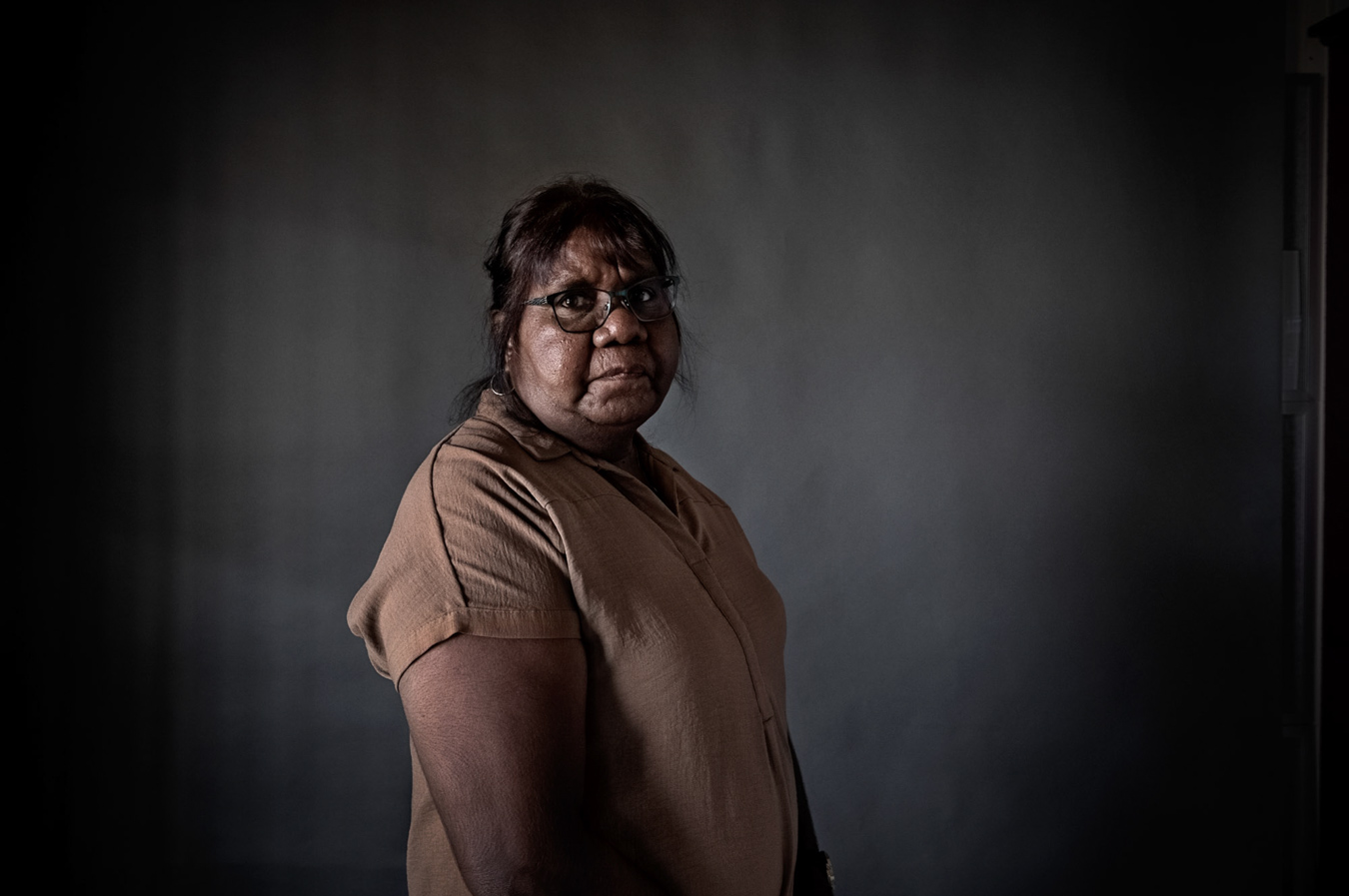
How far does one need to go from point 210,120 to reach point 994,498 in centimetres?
207

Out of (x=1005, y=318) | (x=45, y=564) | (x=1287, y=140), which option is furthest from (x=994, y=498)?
(x=45, y=564)

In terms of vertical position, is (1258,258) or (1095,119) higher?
(1095,119)

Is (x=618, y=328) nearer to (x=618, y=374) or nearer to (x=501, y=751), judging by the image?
(x=618, y=374)

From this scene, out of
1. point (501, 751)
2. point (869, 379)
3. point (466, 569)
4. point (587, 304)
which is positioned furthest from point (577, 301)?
point (869, 379)

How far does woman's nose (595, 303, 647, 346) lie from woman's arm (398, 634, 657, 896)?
38cm

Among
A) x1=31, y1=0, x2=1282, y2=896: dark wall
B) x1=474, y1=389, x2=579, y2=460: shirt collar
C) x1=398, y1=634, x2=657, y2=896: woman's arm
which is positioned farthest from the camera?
x1=31, y1=0, x2=1282, y2=896: dark wall

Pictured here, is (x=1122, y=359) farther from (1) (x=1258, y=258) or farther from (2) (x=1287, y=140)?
(2) (x=1287, y=140)

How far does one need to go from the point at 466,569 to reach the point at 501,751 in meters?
0.17

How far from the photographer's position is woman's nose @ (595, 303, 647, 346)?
0.99 m

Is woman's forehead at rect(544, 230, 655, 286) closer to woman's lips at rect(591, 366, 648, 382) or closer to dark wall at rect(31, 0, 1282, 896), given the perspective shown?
woman's lips at rect(591, 366, 648, 382)

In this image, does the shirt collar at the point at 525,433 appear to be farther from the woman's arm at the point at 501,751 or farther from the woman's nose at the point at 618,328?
the woman's arm at the point at 501,751

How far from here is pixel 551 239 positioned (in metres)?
1.00

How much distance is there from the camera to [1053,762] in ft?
6.65

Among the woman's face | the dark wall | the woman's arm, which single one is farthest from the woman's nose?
the dark wall
